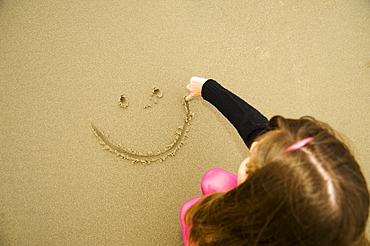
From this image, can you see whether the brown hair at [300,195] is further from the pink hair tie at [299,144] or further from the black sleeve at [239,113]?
the black sleeve at [239,113]

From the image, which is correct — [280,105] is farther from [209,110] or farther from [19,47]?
[19,47]

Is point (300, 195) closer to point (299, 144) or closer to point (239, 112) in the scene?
point (299, 144)

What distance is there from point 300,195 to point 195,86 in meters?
0.66

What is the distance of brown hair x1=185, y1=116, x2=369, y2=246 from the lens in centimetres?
52

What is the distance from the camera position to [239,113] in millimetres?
905

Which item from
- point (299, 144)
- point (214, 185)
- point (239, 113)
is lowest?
point (214, 185)

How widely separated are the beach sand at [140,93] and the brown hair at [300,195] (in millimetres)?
527

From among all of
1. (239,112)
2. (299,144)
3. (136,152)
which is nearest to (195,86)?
(239,112)

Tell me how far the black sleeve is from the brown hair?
0.23 m

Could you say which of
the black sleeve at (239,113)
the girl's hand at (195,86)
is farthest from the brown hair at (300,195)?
the girl's hand at (195,86)

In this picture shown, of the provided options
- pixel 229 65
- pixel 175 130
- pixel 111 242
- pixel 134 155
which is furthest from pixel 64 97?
pixel 229 65

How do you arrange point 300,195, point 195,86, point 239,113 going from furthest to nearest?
point 195,86 → point 239,113 → point 300,195

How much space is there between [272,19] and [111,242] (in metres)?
1.29

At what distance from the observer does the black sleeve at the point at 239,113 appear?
86cm
